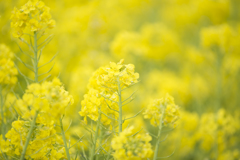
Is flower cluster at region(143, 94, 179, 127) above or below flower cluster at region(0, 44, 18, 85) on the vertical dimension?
below

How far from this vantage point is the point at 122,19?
6.21 m

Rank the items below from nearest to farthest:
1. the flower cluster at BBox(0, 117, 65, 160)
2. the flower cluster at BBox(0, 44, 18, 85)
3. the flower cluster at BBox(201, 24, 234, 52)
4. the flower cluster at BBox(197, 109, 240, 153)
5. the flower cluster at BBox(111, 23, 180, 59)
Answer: the flower cluster at BBox(0, 117, 65, 160), the flower cluster at BBox(0, 44, 18, 85), the flower cluster at BBox(197, 109, 240, 153), the flower cluster at BBox(201, 24, 234, 52), the flower cluster at BBox(111, 23, 180, 59)

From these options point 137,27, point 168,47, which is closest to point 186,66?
point 168,47

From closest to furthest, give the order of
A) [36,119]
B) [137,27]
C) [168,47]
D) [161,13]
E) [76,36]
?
1. [36,119]
2. [76,36]
3. [168,47]
4. [137,27]
5. [161,13]

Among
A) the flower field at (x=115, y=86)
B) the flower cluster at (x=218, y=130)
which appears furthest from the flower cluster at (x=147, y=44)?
the flower cluster at (x=218, y=130)

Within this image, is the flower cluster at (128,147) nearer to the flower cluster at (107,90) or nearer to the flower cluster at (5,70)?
the flower cluster at (107,90)

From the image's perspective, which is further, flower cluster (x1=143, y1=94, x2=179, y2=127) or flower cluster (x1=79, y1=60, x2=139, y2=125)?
flower cluster (x1=143, y1=94, x2=179, y2=127)

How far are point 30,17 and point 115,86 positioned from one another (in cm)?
69

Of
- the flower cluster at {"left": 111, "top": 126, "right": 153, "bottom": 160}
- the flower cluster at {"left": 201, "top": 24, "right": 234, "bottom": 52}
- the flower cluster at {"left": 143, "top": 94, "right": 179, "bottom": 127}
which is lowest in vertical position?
the flower cluster at {"left": 111, "top": 126, "right": 153, "bottom": 160}

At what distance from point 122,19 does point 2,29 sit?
3774 millimetres

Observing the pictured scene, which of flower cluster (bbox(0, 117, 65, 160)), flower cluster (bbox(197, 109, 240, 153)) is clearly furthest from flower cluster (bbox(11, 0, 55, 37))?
flower cluster (bbox(197, 109, 240, 153))

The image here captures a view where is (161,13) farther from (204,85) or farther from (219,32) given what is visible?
(219,32)

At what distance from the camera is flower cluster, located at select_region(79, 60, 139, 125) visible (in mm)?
1193

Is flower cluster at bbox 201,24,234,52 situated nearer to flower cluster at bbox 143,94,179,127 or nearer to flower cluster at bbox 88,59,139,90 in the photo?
flower cluster at bbox 143,94,179,127
